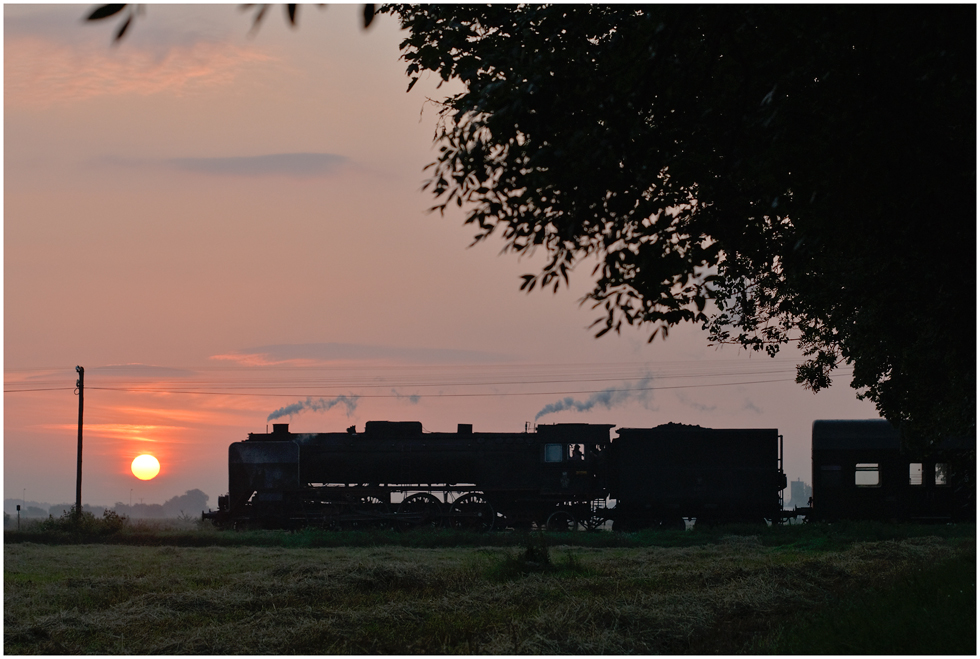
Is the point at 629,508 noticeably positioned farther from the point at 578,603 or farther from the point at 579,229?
the point at 579,229

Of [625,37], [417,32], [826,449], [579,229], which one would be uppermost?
[417,32]

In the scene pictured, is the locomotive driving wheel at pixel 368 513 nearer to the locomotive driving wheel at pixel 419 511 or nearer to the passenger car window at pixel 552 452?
the locomotive driving wheel at pixel 419 511

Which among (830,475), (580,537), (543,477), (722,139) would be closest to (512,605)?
(722,139)

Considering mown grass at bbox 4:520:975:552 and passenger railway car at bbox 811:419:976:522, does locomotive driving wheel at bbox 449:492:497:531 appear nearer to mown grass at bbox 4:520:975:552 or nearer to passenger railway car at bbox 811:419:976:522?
mown grass at bbox 4:520:975:552

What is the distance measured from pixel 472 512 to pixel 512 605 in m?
21.9

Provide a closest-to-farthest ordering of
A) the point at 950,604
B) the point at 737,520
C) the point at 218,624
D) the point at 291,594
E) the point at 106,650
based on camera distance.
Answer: the point at 950,604
the point at 106,650
the point at 218,624
the point at 291,594
the point at 737,520

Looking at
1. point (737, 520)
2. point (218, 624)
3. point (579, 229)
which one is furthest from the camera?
point (737, 520)

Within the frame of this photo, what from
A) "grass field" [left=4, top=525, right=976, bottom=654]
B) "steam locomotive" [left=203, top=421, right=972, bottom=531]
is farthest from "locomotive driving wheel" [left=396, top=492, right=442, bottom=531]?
"grass field" [left=4, top=525, right=976, bottom=654]

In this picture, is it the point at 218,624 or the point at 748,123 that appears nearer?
the point at 748,123

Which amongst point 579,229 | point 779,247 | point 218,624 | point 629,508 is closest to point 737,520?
point 629,508

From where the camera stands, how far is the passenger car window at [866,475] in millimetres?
32906

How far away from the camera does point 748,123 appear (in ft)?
31.0

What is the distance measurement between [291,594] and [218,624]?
2175 millimetres

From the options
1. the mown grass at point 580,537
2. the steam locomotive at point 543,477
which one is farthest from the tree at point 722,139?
the steam locomotive at point 543,477
